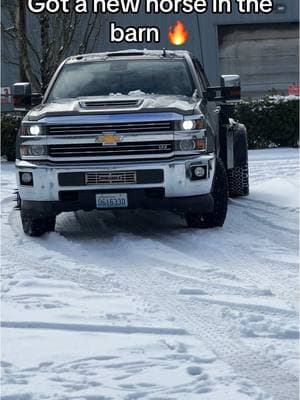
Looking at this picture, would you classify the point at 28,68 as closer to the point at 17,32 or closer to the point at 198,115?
the point at 17,32

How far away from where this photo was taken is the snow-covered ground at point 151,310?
14.6 feet

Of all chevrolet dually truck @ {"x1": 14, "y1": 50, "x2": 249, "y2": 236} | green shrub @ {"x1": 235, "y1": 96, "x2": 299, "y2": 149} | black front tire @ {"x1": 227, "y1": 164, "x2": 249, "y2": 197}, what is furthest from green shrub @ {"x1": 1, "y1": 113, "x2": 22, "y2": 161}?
chevrolet dually truck @ {"x1": 14, "y1": 50, "x2": 249, "y2": 236}

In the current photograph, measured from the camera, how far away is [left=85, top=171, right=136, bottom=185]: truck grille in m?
7.94

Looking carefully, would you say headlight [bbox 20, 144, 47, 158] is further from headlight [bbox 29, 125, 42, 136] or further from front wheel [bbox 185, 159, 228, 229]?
front wheel [bbox 185, 159, 228, 229]

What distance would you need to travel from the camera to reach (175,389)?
432 centimetres

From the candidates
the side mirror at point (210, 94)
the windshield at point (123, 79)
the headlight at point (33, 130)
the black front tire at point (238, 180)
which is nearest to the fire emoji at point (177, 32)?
the black front tire at point (238, 180)

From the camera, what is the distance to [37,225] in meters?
8.51

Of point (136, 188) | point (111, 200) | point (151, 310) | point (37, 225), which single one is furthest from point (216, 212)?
point (151, 310)

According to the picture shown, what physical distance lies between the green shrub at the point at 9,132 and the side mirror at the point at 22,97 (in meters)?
7.25

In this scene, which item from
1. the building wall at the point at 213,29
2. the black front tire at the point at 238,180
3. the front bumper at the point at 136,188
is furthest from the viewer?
the building wall at the point at 213,29

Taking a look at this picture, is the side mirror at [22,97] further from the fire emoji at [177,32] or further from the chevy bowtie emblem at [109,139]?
the fire emoji at [177,32]

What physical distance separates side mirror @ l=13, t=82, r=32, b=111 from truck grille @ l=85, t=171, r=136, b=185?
5.48 ft

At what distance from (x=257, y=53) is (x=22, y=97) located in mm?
20537

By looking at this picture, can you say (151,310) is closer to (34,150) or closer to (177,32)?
(34,150)
